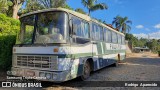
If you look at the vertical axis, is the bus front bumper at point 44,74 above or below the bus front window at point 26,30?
below

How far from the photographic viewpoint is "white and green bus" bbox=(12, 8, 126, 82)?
22.5ft

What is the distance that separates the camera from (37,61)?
284 inches

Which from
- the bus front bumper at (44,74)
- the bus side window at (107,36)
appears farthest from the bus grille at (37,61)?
the bus side window at (107,36)

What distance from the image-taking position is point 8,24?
1123cm

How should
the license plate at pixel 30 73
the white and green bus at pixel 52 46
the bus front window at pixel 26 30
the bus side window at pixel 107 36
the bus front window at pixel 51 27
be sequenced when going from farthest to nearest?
the bus side window at pixel 107 36 → the bus front window at pixel 26 30 → the license plate at pixel 30 73 → the bus front window at pixel 51 27 → the white and green bus at pixel 52 46

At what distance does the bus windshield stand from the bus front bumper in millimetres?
1092

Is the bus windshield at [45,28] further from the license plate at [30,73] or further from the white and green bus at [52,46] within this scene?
the license plate at [30,73]

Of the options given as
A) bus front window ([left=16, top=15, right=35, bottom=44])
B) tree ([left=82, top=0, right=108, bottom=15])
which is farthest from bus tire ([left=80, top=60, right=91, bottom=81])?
tree ([left=82, top=0, right=108, bottom=15])

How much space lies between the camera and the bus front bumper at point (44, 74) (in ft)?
22.1

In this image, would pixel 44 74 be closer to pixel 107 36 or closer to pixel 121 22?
pixel 107 36

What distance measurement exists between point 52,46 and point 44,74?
1044 mm

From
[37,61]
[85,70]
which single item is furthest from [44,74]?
[85,70]

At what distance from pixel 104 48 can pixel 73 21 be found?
13.6 ft

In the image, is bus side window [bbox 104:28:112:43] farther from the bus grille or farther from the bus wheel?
the bus grille
